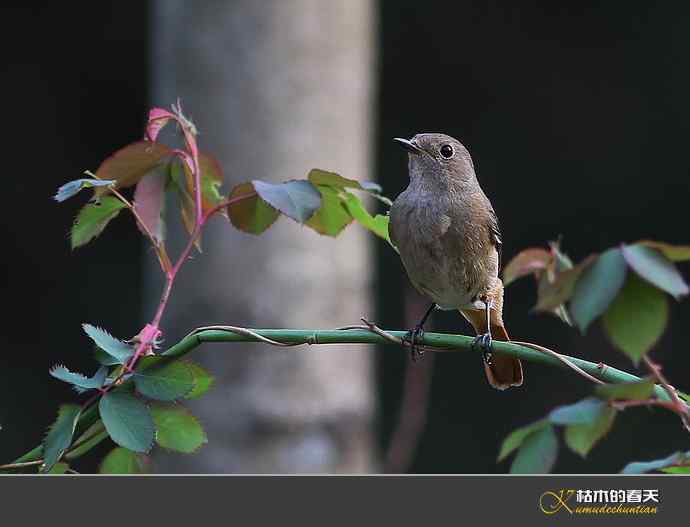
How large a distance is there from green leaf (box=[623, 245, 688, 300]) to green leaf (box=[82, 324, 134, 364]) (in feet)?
1.55

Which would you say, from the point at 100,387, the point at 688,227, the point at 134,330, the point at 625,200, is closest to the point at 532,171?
the point at 625,200

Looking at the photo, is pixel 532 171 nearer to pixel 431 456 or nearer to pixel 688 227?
pixel 688 227

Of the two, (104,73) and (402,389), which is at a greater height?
(104,73)

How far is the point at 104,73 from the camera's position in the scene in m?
6.48

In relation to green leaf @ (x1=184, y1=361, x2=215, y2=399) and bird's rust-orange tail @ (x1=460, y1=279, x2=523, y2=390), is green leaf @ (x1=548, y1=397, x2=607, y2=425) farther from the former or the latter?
bird's rust-orange tail @ (x1=460, y1=279, x2=523, y2=390)

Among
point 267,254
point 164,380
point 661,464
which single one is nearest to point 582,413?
point 661,464

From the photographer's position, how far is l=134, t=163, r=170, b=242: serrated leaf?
124 cm

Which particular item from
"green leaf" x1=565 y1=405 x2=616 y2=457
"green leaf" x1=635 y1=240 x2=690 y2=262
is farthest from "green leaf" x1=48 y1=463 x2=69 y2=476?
"green leaf" x1=635 y1=240 x2=690 y2=262

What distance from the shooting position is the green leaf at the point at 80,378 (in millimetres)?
991

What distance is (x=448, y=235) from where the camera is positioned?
1858 millimetres

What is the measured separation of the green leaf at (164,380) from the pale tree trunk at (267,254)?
250cm

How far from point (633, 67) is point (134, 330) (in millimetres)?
3303

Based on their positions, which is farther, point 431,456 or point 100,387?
point 431,456

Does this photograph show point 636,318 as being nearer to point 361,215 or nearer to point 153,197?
point 361,215
